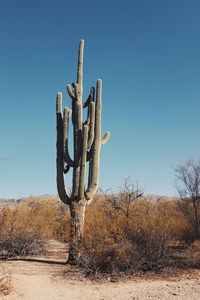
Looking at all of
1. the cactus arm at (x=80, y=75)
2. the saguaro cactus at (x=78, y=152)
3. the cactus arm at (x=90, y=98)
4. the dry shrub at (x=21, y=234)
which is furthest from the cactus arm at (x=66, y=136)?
the dry shrub at (x=21, y=234)

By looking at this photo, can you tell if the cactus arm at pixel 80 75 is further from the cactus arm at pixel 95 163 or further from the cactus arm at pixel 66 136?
the cactus arm at pixel 95 163

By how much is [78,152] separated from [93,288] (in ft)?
13.6

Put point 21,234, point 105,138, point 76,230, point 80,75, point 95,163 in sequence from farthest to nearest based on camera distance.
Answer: point 21,234 → point 105,138 → point 80,75 → point 95,163 → point 76,230

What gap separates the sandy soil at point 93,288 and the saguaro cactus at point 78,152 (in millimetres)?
1481

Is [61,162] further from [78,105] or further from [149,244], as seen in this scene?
[149,244]

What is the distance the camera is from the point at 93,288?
603 cm

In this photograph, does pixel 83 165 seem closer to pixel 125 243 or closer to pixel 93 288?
pixel 125 243

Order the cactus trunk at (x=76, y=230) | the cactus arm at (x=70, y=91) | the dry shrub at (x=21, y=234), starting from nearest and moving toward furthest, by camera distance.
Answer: the cactus trunk at (x=76, y=230)
the cactus arm at (x=70, y=91)
the dry shrub at (x=21, y=234)

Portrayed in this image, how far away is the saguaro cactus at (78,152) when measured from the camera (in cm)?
838

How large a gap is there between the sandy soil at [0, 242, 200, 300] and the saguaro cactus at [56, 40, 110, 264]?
1.48 meters

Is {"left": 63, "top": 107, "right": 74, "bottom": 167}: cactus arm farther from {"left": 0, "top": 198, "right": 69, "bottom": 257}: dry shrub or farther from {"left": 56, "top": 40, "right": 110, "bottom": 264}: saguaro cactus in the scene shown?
{"left": 0, "top": 198, "right": 69, "bottom": 257}: dry shrub

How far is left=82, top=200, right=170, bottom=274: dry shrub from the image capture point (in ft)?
23.7

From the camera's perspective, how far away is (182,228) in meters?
12.4

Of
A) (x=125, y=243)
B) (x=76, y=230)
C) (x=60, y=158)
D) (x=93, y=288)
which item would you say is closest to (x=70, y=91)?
(x=60, y=158)
